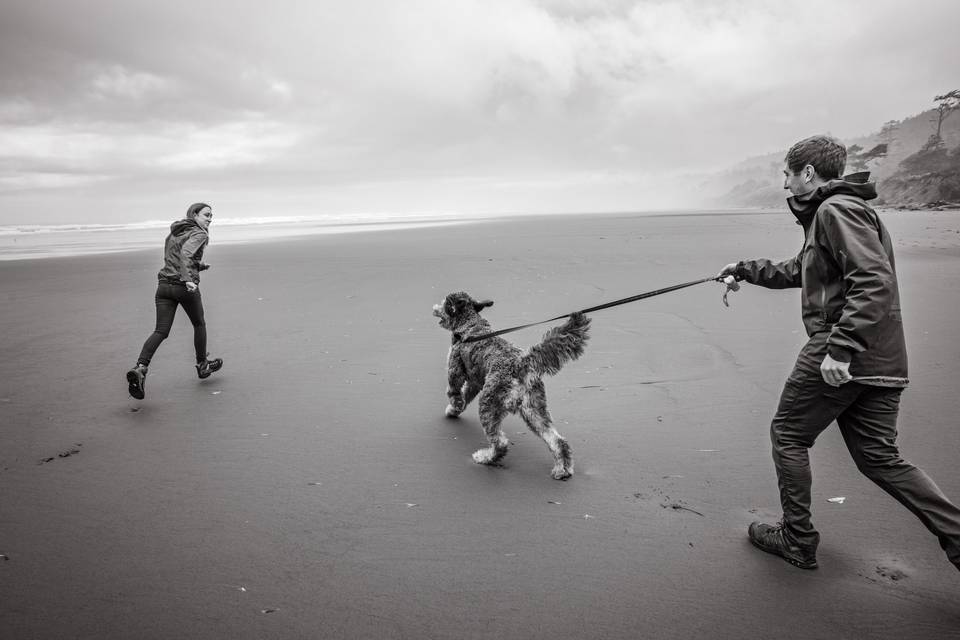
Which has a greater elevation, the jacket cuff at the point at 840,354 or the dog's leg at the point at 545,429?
the jacket cuff at the point at 840,354

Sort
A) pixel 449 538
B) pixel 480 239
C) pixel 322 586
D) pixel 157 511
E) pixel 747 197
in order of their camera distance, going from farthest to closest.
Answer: pixel 747 197
pixel 480 239
pixel 157 511
pixel 449 538
pixel 322 586

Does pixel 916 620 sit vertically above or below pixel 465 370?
below

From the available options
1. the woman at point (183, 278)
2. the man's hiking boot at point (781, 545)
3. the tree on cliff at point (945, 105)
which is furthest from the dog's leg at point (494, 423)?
the tree on cliff at point (945, 105)

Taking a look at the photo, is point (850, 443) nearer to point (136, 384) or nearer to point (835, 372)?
point (835, 372)

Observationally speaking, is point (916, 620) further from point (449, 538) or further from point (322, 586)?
point (322, 586)

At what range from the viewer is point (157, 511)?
150 inches

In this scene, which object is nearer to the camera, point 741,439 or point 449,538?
Answer: point 449,538

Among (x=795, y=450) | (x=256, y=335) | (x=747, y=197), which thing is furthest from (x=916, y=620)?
(x=747, y=197)

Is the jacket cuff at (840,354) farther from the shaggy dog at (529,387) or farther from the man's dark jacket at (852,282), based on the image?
the shaggy dog at (529,387)

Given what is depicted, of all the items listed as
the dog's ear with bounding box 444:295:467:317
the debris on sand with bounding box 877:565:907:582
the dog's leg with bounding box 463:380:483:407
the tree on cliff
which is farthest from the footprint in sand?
the tree on cliff

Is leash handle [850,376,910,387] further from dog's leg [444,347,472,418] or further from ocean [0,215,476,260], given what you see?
ocean [0,215,476,260]

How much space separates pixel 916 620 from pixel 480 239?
905 inches

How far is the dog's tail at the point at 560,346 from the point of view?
4.53 m

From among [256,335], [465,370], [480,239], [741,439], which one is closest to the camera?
[741,439]
